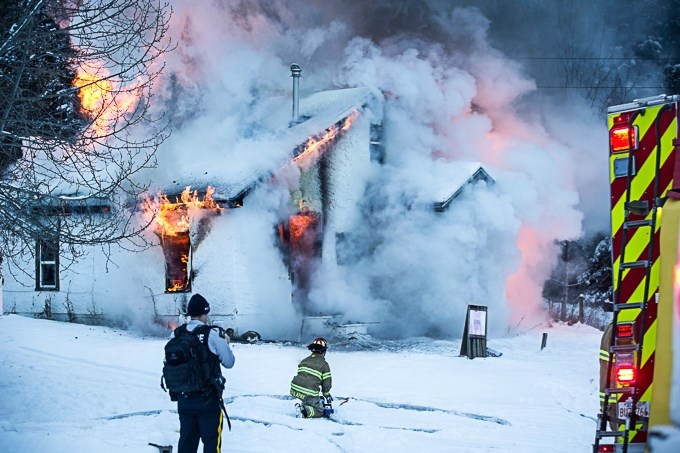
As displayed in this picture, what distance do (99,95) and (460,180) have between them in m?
9.84

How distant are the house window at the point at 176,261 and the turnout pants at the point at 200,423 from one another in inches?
537

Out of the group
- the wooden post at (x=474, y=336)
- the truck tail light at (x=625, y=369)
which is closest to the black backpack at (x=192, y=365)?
the truck tail light at (x=625, y=369)

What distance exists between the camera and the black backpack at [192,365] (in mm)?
6996

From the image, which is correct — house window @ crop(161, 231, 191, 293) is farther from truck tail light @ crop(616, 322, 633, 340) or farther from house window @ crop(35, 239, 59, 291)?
truck tail light @ crop(616, 322, 633, 340)

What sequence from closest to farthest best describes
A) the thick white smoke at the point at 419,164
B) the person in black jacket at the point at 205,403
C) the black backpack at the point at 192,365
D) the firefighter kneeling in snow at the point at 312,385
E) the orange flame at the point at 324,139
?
the black backpack at the point at 192,365 → the person in black jacket at the point at 205,403 → the firefighter kneeling in snow at the point at 312,385 → the orange flame at the point at 324,139 → the thick white smoke at the point at 419,164

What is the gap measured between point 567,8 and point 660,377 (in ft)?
128

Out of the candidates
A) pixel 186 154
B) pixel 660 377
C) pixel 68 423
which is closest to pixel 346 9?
pixel 186 154

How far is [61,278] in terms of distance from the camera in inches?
889

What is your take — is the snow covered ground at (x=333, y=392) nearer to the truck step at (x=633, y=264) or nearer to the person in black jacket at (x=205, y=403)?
the person in black jacket at (x=205, y=403)

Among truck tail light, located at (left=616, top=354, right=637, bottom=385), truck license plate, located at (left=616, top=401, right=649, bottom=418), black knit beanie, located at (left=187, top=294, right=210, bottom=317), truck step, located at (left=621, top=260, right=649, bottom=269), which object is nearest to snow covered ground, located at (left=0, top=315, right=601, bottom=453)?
black knit beanie, located at (left=187, top=294, right=210, bottom=317)

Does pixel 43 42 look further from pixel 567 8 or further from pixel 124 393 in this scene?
pixel 567 8

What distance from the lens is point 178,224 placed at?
67.5ft

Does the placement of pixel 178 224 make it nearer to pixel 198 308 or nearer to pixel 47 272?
pixel 47 272

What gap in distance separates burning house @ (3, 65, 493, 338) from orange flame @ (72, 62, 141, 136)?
3.20 meters
